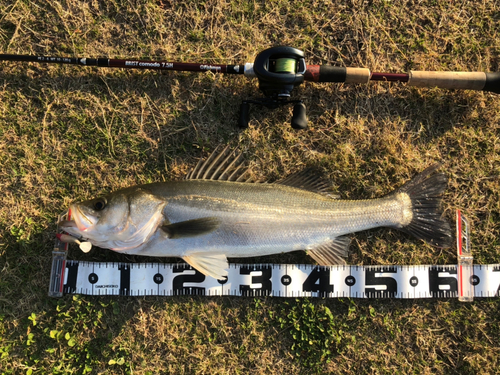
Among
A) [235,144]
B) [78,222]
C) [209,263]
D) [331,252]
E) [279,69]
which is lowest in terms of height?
[209,263]

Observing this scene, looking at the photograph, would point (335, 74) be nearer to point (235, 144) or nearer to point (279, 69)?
point (279, 69)

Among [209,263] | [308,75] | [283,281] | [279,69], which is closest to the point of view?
[279,69]

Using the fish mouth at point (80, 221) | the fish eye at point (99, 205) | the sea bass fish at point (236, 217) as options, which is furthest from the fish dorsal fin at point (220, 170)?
the fish mouth at point (80, 221)

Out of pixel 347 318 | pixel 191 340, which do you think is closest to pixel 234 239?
pixel 191 340

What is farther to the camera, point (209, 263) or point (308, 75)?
point (308, 75)

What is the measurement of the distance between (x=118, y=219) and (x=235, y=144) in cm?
136

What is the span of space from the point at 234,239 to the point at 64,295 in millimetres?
1885

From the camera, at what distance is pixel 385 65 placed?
352 centimetres

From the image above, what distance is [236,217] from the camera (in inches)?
115

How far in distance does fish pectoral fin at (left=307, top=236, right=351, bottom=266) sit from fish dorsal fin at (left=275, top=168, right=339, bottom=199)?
19.0 inches

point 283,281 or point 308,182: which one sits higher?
point 308,182

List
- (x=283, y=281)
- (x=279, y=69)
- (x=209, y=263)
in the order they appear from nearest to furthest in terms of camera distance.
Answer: (x=279, y=69), (x=209, y=263), (x=283, y=281)

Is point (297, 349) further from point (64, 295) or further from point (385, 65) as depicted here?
point (385, 65)

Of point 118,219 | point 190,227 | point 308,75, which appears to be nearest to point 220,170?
point 190,227
